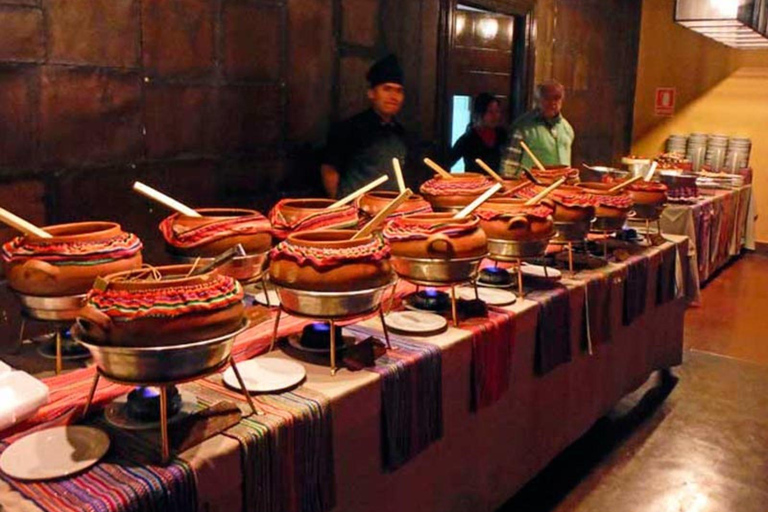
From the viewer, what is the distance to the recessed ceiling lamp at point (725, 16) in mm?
5035

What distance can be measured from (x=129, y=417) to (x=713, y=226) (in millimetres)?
5252

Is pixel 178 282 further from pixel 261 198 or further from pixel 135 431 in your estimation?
pixel 261 198

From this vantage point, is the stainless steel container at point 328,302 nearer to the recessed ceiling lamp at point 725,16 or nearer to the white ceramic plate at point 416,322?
the white ceramic plate at point 416,322

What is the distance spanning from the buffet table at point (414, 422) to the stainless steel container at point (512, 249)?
0.44 ft

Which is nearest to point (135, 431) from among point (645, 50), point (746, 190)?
point (746, 190)

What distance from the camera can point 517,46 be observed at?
531 cm

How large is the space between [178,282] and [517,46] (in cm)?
470

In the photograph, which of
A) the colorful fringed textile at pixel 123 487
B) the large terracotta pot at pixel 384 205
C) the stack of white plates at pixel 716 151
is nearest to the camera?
the colorful fringed textile at pixel 123 487

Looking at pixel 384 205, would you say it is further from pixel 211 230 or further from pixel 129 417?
pixel 129 417

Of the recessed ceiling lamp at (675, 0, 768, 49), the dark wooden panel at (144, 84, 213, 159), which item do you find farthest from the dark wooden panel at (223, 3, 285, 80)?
the recessed ceiling lamp at (675, 0, 768, 49)

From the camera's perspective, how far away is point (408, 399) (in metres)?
1.55

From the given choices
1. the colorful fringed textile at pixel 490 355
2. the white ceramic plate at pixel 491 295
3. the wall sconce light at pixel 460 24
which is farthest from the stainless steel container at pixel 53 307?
the wall sconce light at pixel 460 24

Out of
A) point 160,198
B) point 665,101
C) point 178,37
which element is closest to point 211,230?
point 160,198

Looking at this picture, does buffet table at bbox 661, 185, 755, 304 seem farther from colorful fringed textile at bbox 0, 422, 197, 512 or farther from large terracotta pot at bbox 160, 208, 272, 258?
colorful fringed textile at bbox 0, 422, 197, 512
